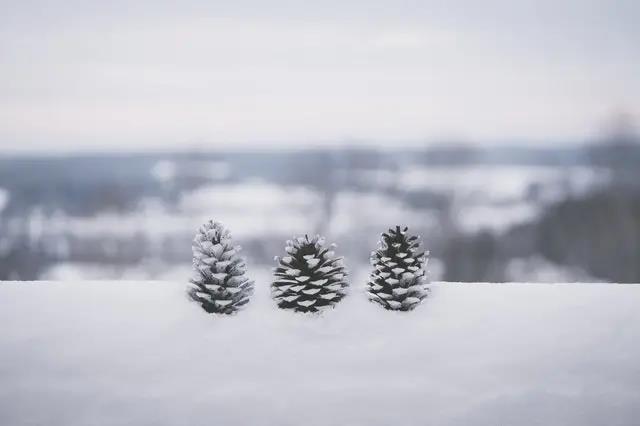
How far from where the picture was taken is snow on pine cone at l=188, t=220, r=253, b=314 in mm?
3408

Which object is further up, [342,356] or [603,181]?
[603,181]

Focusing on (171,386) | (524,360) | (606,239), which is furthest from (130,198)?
(606,239)

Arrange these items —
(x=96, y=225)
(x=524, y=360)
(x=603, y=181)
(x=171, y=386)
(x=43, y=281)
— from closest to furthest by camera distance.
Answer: (x=171, y=386) < (x=524, y=360) < (x=43, y=281) < (x=603, y=181) < (x=96, y=225)

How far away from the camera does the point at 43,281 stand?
4.24 m

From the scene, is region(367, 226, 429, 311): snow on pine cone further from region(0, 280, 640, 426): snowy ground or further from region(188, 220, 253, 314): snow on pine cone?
region(188, 220, 253, 314): snow on pine cone

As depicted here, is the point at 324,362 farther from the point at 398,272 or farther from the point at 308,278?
the point at 398,272

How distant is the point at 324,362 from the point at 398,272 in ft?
3.00

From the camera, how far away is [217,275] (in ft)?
11.1

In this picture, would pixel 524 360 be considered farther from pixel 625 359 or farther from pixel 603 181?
pixel 603 181

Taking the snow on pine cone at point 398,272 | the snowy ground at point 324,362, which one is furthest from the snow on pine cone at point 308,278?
the snow on pine cone at point 398,272

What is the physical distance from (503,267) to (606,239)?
4.24ft

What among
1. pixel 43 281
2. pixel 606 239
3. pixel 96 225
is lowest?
pixel 43 281

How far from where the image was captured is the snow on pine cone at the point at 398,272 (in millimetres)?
3484

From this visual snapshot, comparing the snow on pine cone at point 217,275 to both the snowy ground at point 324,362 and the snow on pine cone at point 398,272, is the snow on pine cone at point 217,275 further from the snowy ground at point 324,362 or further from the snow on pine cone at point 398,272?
the snow on pine cone at point 398,272
